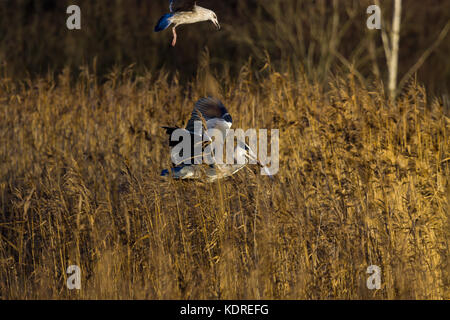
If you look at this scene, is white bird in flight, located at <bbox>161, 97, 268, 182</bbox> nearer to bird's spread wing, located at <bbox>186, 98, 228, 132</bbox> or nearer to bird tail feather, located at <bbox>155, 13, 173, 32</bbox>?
bird's spread wing, located at <bbox>186, 98, 228, 132</bbox>

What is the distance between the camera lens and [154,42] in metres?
13.3

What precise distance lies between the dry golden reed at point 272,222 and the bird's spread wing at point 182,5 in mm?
791

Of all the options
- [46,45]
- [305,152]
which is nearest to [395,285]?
[305,152]

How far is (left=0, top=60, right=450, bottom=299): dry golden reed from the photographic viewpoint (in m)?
3.47

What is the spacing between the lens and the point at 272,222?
11.9ft

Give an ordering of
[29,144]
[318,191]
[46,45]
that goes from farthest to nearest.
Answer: [46,45]
[29,144]
[318,191]

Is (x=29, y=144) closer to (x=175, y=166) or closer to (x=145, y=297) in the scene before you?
(x=175, y=166)

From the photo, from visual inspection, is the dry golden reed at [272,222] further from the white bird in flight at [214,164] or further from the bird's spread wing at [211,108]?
the bird's spread wing at [211,108]

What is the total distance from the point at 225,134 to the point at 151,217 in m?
0.65

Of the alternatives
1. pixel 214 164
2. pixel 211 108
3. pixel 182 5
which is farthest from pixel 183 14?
pixel 214 164

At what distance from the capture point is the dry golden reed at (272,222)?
3.47 m

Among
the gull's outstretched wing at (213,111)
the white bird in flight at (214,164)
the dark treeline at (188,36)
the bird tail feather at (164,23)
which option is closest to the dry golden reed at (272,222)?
the white bird in flight at (214,164)

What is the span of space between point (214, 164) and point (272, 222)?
0.43 meters

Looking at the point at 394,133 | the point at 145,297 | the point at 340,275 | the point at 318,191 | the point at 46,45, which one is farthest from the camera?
the point at 46,45
